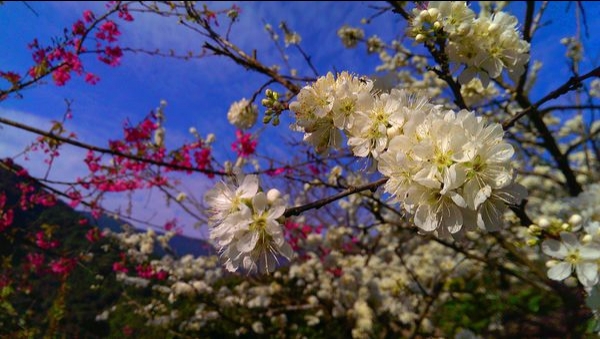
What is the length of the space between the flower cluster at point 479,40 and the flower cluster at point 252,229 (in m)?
0.88

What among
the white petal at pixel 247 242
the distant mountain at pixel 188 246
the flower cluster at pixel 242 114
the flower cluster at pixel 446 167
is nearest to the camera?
the flower cluster at pixel 446 167

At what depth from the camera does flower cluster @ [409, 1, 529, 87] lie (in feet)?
4.76

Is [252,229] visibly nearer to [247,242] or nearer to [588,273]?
[247,242]

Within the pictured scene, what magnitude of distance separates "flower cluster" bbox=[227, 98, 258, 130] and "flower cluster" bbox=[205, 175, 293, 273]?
Result: 2051 mm

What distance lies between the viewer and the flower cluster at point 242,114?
3.12 metres

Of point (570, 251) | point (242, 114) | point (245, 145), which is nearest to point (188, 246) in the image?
point (245, 145)

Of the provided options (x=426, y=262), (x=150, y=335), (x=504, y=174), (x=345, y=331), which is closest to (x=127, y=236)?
(x=150, y=335)

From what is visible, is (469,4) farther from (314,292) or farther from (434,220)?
(314,292)

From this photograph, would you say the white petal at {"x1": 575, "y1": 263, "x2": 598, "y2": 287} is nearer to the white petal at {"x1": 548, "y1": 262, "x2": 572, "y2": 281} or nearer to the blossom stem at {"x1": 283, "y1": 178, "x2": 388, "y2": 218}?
the white petal at {"x1": 548, "y1": 262, "x2": 572, "y2": 281}

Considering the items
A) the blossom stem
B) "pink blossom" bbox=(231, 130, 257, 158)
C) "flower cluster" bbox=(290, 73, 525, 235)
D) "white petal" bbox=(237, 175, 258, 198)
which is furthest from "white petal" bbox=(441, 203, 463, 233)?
"pink blossom" bbox=(231, 130, 257, 158)

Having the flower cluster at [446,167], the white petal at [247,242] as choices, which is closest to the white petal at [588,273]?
the flower cluster at [446,167]

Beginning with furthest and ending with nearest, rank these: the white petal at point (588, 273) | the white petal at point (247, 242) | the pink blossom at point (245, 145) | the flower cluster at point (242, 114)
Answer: the pink blossom at point (245, 145) → the flower cluster at point (242, 114) → the white petal at point (588, 273) → the white petal at point (247, 242)

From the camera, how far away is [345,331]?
6078 mm

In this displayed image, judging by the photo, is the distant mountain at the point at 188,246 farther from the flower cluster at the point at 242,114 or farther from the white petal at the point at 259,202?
the white petal at the point at 259,202
